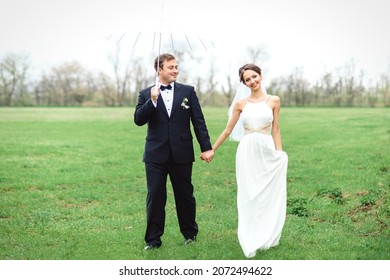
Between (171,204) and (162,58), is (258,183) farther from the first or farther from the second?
(171,204)

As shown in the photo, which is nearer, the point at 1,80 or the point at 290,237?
the point at 290,237

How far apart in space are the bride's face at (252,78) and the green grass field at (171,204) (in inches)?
75.6

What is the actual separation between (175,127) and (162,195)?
82 centimetres

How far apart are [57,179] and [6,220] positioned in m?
4.01

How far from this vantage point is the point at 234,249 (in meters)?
6.72

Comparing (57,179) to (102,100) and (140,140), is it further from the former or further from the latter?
(102,100)

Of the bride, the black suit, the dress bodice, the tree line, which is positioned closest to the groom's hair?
the black suit

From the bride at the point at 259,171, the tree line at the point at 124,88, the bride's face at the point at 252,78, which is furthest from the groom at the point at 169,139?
the tree line at the point at 124,88

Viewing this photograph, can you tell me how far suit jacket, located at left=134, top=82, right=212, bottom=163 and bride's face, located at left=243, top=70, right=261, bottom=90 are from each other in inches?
25.7

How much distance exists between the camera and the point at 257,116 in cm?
634

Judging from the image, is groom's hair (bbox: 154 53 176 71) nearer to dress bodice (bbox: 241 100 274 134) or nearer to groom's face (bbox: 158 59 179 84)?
groom's face (bbox: 158 59 179 84)

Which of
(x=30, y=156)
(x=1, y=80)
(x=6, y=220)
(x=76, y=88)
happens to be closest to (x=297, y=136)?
(x=30, y=156)

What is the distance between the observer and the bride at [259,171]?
21.0 ft

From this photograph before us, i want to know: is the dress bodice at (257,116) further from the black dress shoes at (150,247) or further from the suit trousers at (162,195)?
the black dress shoes at (150,247)
